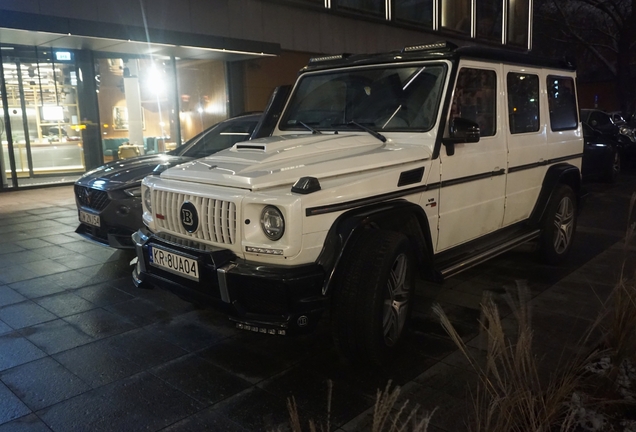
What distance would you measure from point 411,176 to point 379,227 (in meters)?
0.47

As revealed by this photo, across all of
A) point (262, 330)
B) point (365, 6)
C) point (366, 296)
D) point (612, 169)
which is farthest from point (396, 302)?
point (365, 6)

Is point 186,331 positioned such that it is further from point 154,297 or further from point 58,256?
point 58,256

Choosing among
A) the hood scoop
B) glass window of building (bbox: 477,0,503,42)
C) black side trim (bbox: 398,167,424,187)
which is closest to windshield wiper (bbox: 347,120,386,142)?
black side trim (bbox: 398,167,424,187)

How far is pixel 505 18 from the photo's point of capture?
76.7ft

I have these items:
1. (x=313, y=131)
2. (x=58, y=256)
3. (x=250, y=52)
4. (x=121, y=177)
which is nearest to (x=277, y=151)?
(x=313, y=131)

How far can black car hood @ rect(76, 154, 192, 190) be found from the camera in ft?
19.5

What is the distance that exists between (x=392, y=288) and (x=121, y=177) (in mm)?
3684

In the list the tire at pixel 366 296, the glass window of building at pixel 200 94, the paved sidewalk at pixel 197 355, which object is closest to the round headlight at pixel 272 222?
the tire at pixel 366 296

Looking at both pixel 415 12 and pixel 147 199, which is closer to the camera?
pixel 147 199

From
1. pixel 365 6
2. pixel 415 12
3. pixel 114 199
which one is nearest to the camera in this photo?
pixel 114 199

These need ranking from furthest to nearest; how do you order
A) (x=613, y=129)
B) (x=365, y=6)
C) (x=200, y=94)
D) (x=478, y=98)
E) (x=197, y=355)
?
(x=365, y=6), (x=200, y=94), (x=613, y=129), (x=478, y=98), (x=197, y=355)

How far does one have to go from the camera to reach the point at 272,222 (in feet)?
10.7

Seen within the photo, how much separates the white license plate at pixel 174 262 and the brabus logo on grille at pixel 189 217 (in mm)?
213

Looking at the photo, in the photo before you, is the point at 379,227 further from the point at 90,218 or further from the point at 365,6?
the point at 365,6
